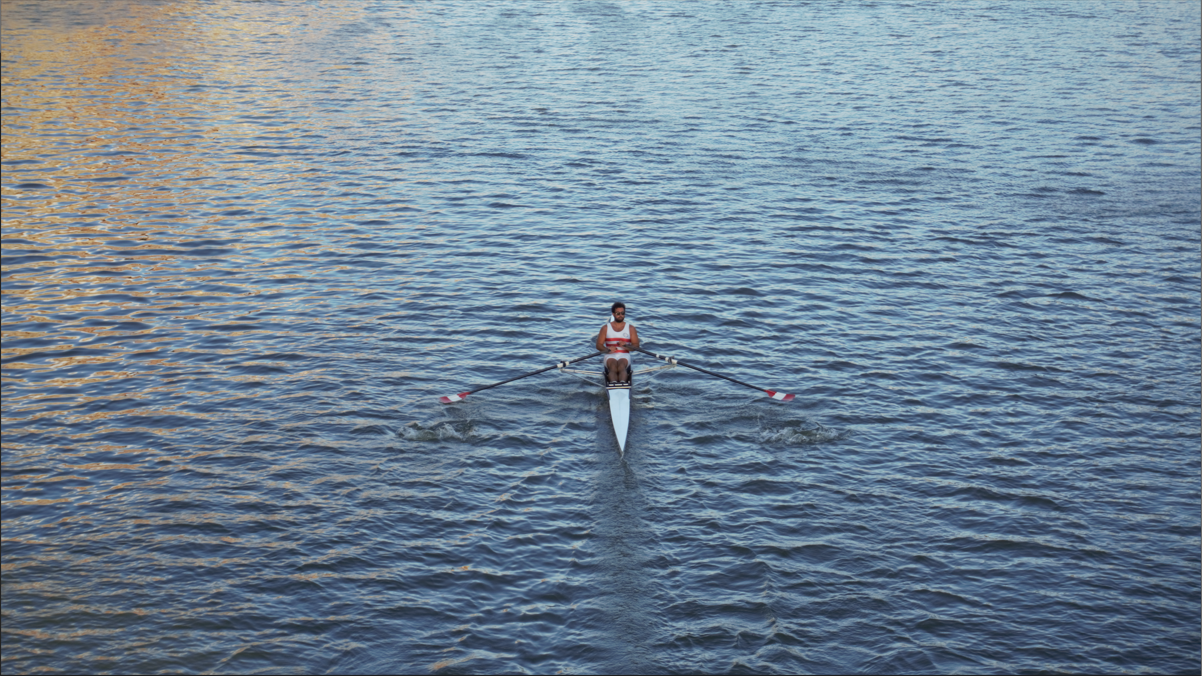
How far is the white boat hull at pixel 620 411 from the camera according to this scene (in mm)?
23375

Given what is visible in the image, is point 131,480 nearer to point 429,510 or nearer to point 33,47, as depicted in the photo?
point 429,510

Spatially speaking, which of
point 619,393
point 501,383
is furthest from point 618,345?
point 501,383

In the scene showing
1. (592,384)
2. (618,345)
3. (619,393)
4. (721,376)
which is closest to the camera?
(619,393)

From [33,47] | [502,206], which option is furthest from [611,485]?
[33,47]

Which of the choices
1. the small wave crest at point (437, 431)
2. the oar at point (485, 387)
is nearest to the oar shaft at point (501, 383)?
the oar at point (485, 387)

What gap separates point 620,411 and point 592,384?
3030mm

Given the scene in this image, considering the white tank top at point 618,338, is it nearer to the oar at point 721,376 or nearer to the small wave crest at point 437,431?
the oar at point 721,376

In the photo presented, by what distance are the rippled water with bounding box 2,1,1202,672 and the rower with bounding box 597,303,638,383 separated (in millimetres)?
1026

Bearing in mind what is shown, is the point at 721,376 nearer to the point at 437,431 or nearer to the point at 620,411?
the point at 620,411

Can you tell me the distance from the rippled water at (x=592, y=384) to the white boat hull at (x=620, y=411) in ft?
1.43

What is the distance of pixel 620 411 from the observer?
24.1 m

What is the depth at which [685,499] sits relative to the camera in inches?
846

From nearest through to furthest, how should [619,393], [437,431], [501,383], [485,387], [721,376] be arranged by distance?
[437,431] → [619,393] → [485,387] → [501,383] → [721,376]

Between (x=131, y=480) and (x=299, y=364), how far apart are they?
6346 millimetres
